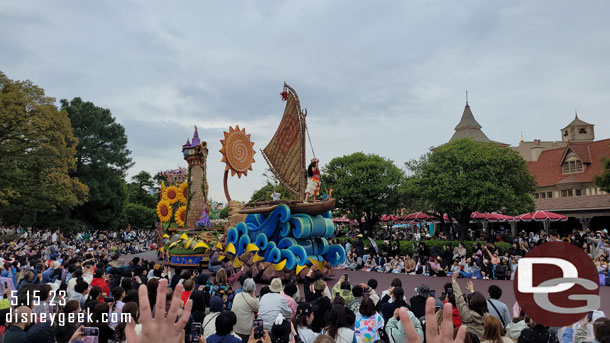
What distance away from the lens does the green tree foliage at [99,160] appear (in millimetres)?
33625

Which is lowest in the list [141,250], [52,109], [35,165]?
[141,250]

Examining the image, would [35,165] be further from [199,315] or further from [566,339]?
[566,339]

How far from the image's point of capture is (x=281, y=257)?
47.7 feet

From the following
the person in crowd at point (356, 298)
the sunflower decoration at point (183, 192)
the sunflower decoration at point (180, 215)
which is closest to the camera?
the person in crowd at point (356, 298)

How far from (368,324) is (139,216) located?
47.3 m

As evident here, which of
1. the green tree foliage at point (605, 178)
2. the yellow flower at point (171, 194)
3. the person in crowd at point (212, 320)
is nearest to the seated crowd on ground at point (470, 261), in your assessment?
the green tree foliage at point (605, 178)

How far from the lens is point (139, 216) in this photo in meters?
47.6

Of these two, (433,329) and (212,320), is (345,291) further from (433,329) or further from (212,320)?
(433,329)

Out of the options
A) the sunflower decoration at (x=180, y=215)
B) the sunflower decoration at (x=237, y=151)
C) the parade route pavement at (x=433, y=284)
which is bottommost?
the parade route pavement at (x=433, y=284)

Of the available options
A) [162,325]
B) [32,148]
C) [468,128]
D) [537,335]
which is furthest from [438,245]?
[468,128]

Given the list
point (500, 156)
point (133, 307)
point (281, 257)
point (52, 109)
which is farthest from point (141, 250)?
point (133, 307)

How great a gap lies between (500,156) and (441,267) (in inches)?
495

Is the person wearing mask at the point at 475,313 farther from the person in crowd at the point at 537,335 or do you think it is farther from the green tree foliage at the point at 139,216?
the green tree foliage at the point at 139,216

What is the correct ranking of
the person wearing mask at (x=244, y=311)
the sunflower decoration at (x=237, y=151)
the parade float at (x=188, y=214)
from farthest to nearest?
1. the parade float at (x=188, y=214)
2. the sunflower decoration at (x=237, y=151)
3. the person wearing mask at (x=244, y=311)
